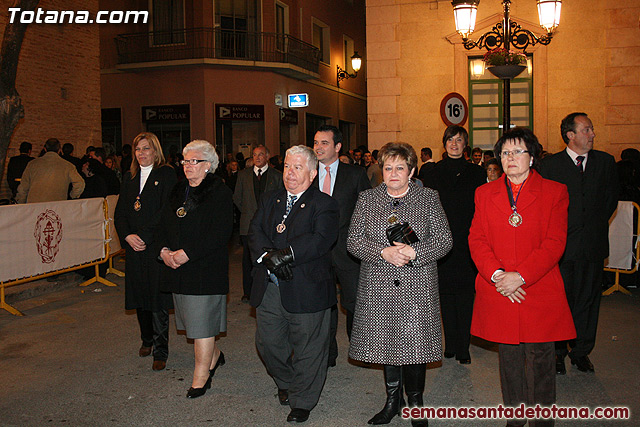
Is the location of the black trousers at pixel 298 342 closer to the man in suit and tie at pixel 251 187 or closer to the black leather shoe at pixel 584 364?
the black leather shoe at pixel 584 364

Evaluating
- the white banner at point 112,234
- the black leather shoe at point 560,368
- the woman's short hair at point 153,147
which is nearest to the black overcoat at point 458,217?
the black leather shoe at point 560,368

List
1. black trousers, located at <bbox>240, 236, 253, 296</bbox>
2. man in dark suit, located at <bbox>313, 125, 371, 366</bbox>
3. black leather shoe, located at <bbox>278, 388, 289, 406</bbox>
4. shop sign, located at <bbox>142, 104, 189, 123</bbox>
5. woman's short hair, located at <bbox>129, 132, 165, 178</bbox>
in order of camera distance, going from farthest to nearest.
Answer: shop sign, located at <bbox>142, 104, 189, 123</bbox>
black trousers, located at <bbox>240, 236, 253, 296</bbox>
woman's short hair, located at <bbox>129, 132, 165, 178</bbox>
man in dark suit, located at <bbox>313, 125, 371, 366</bbox>
black leather shoe, located at <bbox>278, 388, 289, 406</bbox>

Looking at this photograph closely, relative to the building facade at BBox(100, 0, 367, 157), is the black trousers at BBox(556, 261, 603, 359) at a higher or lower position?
lower

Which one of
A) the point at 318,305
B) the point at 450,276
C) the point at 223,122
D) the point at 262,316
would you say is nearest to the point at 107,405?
the point at 262,316

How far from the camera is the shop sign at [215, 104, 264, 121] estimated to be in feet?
85.7

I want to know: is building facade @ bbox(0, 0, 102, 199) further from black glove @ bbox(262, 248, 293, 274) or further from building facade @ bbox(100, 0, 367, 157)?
black glove @ bbox(262, 248, 293, 274)

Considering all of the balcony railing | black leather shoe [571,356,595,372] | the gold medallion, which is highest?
the balcony railing

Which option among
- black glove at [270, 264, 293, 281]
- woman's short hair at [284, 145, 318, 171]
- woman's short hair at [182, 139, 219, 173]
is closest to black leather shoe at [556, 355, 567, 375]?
black glove at [270, 264, 293, 281]

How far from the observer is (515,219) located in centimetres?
453

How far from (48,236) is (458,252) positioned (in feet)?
20.5

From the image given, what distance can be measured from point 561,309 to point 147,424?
3.17 meters

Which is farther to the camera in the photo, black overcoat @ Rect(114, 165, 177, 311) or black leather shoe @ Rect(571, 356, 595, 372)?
black overcoat @ Rect(114, 165, 177, 311)

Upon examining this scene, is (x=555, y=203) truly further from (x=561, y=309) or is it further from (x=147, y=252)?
(x=147, y=252)

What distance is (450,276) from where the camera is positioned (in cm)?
659
